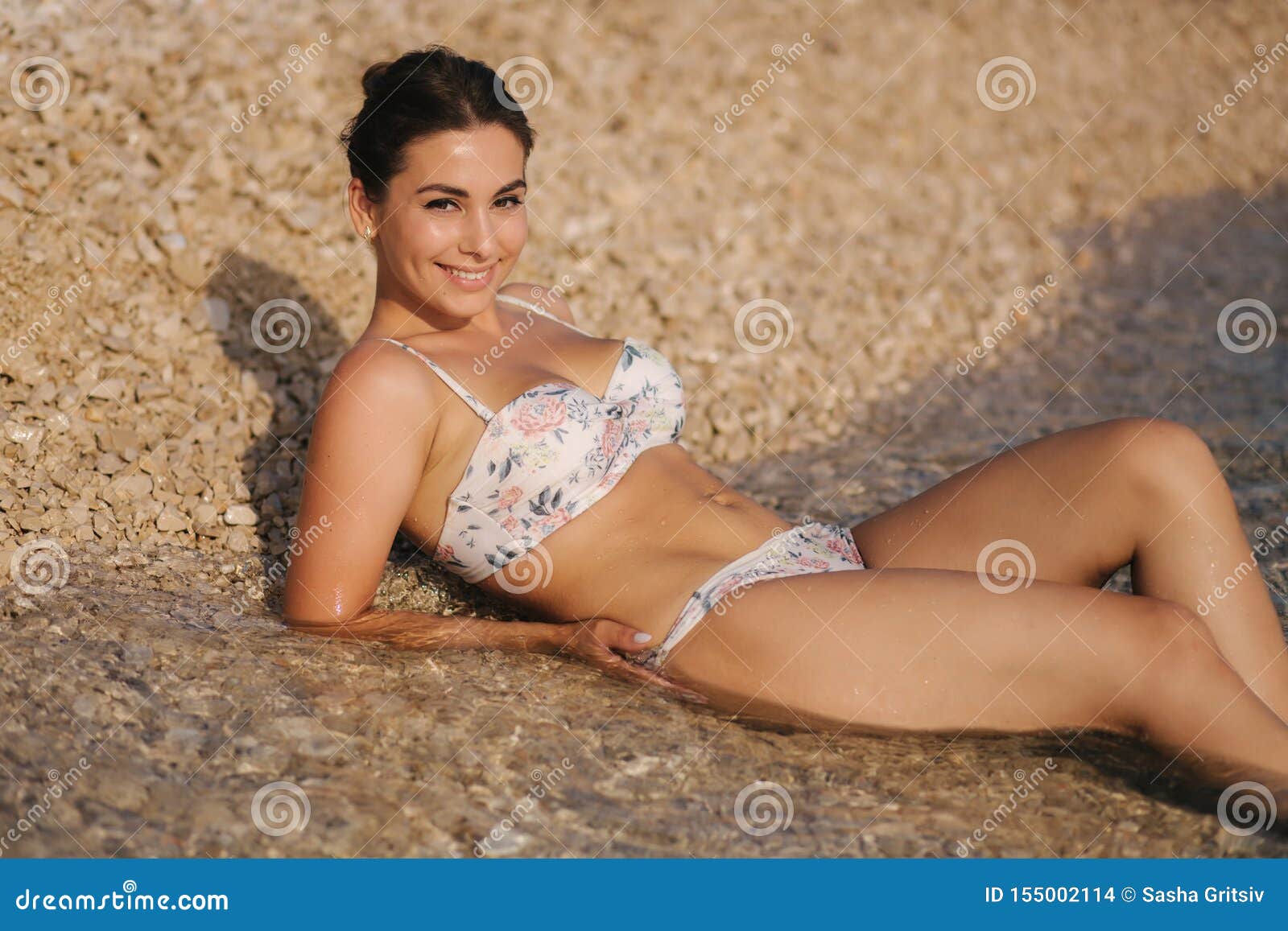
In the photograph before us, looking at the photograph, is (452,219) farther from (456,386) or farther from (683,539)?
(683,539)

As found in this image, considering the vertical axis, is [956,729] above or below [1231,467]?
below

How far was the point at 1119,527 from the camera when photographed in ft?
9.53

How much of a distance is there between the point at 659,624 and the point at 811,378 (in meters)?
2.79

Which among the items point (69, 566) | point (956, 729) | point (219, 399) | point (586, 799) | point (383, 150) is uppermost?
point (383, 150)

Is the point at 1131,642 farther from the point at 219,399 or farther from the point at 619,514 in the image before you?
the point at 219,399

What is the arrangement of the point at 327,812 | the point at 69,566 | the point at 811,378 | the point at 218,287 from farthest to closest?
the point at 811,378, the point at 218,287, the point at 69,566, the point at 327,812

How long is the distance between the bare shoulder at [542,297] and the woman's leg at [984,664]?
1.24 meters

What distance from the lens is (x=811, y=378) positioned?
5496 mm

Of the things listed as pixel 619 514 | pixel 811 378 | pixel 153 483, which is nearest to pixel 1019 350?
pixel 811 378

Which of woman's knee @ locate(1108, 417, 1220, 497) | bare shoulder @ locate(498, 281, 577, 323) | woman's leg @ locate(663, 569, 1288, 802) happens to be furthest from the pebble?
woman's knee @ locate(1108, 417, 1220, 497)

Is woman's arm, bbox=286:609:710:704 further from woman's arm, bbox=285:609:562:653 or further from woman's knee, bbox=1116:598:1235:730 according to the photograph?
woman's knee, bbox=1116:598:1235:730

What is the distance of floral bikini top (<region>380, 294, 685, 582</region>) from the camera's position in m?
2.99

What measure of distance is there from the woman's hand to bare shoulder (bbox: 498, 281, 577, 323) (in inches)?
41.5

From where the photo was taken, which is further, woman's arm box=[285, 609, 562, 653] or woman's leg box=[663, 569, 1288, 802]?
woman's arm box=[285, 609, 562, 653]
